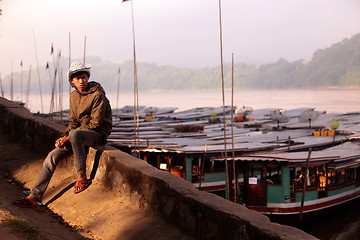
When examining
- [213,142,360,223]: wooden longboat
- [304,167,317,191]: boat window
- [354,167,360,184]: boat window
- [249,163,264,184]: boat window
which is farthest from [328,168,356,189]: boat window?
[249,163,264,184]: boat window

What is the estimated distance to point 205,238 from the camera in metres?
3.85

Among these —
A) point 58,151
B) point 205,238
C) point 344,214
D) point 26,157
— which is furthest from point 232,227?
point 344,214

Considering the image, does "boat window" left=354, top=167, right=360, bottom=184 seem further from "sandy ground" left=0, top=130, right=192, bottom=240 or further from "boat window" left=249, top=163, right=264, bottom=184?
"sandy ground" left=0, top=130, right=192, bottom=240

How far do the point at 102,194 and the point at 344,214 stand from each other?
13770 millimetres

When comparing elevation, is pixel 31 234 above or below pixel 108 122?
below

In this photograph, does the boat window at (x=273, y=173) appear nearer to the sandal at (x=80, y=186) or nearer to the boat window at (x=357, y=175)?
the boat window at (x=357, y=175)

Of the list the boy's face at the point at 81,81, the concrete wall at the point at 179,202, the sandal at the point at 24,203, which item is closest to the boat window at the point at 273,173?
the concrete wall at the point at 179,202

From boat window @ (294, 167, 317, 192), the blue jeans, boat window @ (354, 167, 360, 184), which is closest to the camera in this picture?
the blue jeans

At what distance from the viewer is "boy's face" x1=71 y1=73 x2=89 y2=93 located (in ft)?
17.5

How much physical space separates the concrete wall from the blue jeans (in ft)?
0.98

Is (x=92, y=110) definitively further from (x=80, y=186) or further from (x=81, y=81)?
(x=80, y=186)

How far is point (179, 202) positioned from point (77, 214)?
1.48m

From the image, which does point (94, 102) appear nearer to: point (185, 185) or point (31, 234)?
point (185, 185)

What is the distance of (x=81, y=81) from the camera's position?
5.33m
